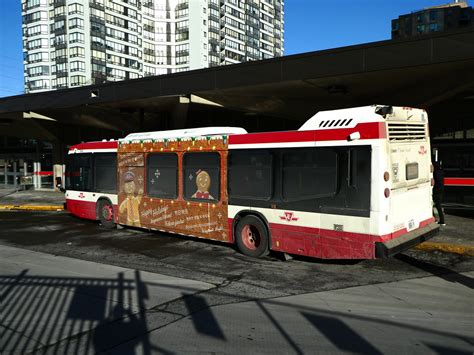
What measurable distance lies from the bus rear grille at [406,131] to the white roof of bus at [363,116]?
12cm

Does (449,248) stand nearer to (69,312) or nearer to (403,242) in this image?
(403,242)

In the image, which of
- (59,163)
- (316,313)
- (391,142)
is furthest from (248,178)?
(59,163)

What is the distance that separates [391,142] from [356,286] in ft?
8.24

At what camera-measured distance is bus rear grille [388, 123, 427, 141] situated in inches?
286

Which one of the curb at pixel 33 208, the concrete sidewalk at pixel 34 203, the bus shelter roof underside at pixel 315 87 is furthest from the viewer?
the concrete sidewalk at pixel 34 203

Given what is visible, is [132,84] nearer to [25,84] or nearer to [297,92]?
[297,92]

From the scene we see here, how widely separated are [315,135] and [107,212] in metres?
7.72

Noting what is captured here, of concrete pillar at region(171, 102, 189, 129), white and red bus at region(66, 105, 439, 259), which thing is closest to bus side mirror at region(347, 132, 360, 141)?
white and red bus at region(66, 105, 439, 259)

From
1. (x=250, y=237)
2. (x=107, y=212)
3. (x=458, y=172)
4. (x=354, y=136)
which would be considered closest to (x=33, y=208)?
→ (x=107, y=212)

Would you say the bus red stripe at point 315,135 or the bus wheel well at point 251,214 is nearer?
the bus red stripe at point 315,135

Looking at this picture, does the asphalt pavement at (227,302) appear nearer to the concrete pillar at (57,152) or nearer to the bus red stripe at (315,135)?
the bus red stripe at (315,135)

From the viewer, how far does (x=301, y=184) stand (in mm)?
8117

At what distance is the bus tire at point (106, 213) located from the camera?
12867mm

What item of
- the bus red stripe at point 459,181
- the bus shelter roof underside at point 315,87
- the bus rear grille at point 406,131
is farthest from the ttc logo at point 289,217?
the bus red stripe at point 459,181
